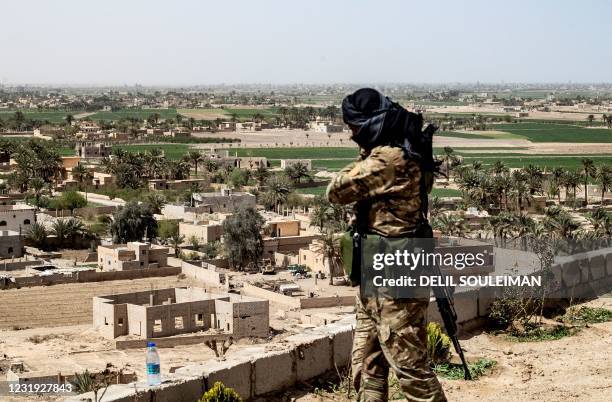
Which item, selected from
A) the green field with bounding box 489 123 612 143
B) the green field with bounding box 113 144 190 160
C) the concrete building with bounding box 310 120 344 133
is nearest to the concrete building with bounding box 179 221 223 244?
the green field with bounding box 113 144 190 160

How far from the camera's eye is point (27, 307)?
28266 mm

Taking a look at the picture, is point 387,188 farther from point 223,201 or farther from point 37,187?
point 37,187

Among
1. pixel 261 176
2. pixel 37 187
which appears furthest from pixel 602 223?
pixel 37 187

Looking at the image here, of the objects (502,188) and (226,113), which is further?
(226,113)

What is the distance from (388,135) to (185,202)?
4678 cm

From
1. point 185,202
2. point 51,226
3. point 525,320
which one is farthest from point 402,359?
point 185,202

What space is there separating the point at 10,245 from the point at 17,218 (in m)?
3.86

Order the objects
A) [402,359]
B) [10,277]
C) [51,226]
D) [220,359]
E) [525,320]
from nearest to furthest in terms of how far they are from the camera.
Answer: [402,359] → [220,359] → [525,320] → [10,277] → [51,226]

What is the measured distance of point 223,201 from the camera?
162ft

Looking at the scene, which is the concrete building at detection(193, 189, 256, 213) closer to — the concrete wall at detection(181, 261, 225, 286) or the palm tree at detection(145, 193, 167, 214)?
the palm tree at detection(145, 193, 167, 214)

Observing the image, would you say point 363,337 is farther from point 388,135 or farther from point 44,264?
point 44,264

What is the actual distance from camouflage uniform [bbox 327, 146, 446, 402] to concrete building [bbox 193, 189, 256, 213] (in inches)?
1712

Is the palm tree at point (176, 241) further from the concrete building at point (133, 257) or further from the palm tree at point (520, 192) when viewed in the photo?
the palm tree at point (520, 192)

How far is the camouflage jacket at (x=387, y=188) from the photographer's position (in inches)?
187
